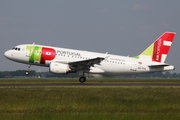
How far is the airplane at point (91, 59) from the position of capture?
3119 centimetres

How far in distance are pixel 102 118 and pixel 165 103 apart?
21.5 ft

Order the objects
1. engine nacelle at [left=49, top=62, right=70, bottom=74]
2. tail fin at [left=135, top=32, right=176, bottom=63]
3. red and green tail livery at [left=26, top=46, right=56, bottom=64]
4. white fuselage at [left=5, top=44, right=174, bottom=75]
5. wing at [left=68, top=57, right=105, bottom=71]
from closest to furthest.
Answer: engine nacelle at [left=49, top=62, right=70, bottom=74] < wing at [left=68, top=57, right=105, bottom=71] < red and green tail livery at [left=26, top=46, right=56, bottom=64] < white fuselage at [left=5, top=44, right=174, bottom=75] < tail fin at [left=135, top=32, right=176, bottom=63]

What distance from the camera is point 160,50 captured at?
3650 cm

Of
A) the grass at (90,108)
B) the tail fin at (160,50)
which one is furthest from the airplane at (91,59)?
the grass at (90,108)

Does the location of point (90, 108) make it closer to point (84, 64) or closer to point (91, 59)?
point (91, 59)

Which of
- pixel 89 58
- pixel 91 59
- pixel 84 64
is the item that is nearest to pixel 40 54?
pixel 84 64

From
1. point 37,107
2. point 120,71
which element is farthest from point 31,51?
point 37,107

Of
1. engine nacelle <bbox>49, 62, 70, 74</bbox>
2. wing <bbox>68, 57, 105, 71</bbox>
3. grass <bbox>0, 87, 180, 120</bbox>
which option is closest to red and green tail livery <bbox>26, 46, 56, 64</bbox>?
engine nacelle <bbox>49, 62, 70, 74</bbox>

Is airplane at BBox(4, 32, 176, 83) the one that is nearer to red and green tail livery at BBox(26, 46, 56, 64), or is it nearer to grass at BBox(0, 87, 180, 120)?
red and green tail livery at BBox(26, 46, 56, 64)

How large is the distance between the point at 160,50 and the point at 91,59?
12412mm

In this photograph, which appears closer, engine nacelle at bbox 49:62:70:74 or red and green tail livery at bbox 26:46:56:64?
engine nacelle at bbox 49:62:70:74

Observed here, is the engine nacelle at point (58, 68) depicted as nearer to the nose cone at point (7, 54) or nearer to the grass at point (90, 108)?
the nose cone at point (7, 54)

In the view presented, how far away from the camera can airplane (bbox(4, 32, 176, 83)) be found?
31.2 m

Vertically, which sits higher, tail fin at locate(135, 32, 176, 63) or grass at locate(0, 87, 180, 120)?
tail fin at locate(135, 32, 176, 63)
